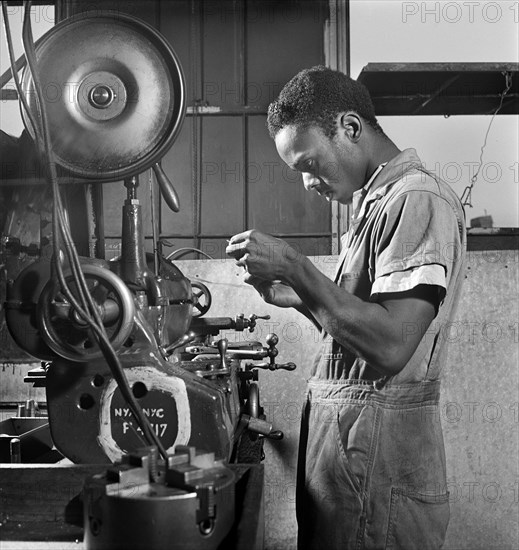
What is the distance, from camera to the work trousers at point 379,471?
4.39 feet

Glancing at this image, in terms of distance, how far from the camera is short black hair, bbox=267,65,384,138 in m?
1.51

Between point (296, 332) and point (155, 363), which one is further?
point (296, 332)

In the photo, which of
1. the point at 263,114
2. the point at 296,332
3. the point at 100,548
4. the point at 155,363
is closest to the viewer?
the point at 100,548

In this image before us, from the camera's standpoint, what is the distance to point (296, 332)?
335cm

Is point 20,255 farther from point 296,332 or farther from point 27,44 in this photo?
point 296,332

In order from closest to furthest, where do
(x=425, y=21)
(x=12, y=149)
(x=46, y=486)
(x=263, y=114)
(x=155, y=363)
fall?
(x=46, y=486) < (x=155, y=363) < (x=12, y=149) < (x=425, y=21) < (x=263, y=114)

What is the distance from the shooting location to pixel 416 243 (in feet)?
4.15

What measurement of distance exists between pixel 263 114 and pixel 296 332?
1.48 meters

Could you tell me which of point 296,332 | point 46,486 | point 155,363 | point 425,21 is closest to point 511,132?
point 425,21

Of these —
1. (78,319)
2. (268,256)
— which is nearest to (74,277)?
(78,319)

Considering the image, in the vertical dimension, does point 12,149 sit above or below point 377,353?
above

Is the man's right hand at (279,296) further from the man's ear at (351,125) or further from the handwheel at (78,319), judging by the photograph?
the handwheel at (78,319)

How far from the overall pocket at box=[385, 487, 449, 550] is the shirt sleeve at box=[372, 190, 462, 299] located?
1.44 ft

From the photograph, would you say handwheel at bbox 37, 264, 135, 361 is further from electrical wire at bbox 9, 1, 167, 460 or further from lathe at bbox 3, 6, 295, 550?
electrical wire at bbox 9, 1, 167, 460
